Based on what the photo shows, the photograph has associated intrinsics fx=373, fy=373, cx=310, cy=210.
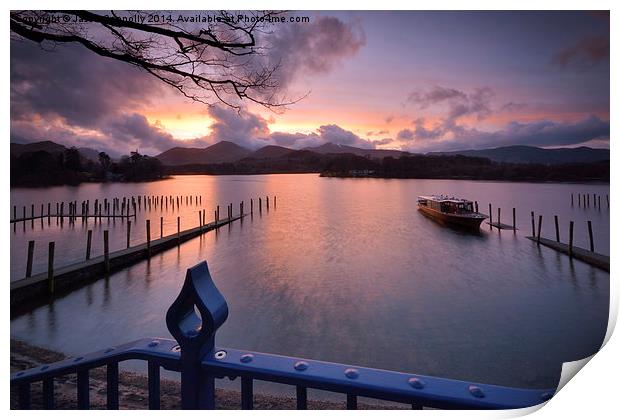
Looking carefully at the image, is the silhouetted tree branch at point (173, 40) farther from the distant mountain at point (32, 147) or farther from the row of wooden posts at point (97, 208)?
the row of wooden posts at point (97, 208)

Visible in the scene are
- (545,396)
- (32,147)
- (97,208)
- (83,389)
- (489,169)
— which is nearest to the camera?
(545,396)

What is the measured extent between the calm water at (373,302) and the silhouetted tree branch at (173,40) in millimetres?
2275

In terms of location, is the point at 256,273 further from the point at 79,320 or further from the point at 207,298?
the point at 207,298

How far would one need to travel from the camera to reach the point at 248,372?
0.87m

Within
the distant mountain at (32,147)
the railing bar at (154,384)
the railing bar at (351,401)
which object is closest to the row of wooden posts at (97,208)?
the distant mountain at (32,147)

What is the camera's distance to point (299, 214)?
20641mm

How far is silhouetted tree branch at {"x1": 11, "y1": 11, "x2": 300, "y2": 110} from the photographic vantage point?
256cm

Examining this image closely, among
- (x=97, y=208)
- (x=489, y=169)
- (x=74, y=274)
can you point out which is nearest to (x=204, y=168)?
(x=74, y=274)

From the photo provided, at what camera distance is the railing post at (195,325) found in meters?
0.85

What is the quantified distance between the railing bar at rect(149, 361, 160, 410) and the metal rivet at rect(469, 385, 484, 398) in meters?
0.76

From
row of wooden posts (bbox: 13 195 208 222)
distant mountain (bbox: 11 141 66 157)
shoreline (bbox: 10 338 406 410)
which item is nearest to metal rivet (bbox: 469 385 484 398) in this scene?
shoreline (bbox: 10 338 406 410)

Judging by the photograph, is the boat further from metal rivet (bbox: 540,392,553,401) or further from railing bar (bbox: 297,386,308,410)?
railing bar (bbox: 297,386,308,410)

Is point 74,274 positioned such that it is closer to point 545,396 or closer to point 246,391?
point 246,391

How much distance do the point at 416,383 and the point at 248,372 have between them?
381 mm
